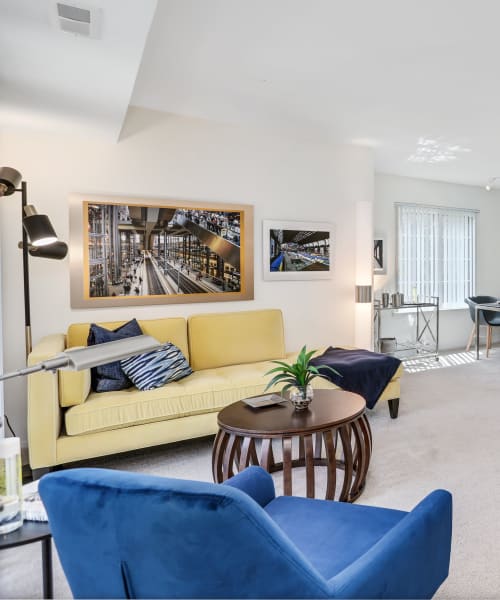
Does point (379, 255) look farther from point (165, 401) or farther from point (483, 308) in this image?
point (165, 401)

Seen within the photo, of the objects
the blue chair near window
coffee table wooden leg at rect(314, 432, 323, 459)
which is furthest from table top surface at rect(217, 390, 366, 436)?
the blue chair near window

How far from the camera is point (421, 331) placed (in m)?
6.43

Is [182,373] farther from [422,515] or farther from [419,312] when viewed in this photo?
[419,312]

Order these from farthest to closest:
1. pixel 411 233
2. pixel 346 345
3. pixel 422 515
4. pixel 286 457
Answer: pixel 411 233
pixel 346 345
pixel 286 457
pixel 422 515

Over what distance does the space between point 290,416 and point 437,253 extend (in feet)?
17.0

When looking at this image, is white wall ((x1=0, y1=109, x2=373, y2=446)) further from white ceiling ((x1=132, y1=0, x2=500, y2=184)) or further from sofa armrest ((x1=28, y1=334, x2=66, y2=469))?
sofa armrest ((x1=28, y1=334, x2=66, y2=469))

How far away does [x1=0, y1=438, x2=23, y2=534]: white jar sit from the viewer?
137 centimetres

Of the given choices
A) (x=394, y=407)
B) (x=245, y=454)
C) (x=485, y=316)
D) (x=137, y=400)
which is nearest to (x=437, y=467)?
(x=394, y=407)

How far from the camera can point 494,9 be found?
89.9 inches

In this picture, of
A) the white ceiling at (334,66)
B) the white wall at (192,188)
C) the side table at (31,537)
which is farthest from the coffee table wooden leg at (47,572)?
the white ceiling at (334,66)

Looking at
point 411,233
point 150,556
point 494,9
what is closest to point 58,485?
point 150,556

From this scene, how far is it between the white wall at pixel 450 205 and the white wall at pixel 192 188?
134 cm

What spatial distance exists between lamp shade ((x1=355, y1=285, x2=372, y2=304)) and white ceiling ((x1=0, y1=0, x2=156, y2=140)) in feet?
9.27

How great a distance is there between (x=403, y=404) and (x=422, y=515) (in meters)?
3.00
